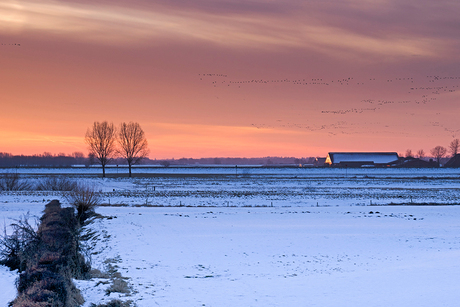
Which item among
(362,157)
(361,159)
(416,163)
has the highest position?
(362,157)

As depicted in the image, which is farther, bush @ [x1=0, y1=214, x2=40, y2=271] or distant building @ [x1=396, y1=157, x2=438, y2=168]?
distant building @ [x1=396, y1=157, x2=438, y2=168]

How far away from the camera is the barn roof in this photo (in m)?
117

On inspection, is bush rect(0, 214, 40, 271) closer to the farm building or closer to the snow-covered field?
the snow-covered field

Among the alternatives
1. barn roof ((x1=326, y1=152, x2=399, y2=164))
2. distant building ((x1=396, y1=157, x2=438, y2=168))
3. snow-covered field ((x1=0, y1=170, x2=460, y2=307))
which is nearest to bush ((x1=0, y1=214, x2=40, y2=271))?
snow-covered field ((x1=0, y1=170, x2=460, y2=307))

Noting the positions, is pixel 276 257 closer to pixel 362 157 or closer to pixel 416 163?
pixel 362 157

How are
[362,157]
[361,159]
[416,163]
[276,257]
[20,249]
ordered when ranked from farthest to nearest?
[362,157] → [361,159] → [416,163] → [276,257] → [20,249]

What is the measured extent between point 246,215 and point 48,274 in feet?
51.2

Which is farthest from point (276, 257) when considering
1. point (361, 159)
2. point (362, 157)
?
point (362, 157)

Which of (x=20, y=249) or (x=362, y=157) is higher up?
(x=362, y=157)

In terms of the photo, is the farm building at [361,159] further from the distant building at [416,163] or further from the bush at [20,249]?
the bush at [20,249]

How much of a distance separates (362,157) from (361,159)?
1.62 meters

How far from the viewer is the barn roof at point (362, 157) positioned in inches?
4609

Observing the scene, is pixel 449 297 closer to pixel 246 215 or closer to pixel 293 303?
pixel 293 303

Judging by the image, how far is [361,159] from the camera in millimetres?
117812
